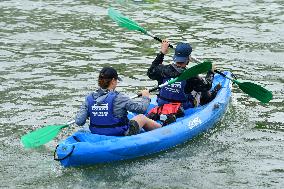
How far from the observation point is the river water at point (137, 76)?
8.89 m

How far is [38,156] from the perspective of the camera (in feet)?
31.0

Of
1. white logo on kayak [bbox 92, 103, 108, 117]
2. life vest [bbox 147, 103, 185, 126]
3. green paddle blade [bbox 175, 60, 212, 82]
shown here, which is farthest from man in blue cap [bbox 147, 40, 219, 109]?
white logo on kayak [bbox 92, 103, 108, 117]

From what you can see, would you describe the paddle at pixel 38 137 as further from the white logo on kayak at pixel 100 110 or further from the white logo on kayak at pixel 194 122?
the white logo on kayak at pixel 194 122

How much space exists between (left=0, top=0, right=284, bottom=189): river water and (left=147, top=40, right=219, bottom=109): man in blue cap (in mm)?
785

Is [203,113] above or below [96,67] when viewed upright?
above

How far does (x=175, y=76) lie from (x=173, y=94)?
0.36 meters

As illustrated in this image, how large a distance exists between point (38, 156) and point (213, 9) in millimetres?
15647

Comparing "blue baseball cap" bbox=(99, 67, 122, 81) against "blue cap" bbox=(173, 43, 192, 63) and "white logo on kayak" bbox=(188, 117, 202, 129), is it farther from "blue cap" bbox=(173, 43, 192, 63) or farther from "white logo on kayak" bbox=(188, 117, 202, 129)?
"white logo on kayak" bbox=(188, 117, 202, 129)

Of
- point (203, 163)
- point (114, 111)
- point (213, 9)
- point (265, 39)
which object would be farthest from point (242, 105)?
point (213, 9)

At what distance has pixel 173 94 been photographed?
10562 millimetres

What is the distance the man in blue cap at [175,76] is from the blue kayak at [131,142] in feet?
1.16

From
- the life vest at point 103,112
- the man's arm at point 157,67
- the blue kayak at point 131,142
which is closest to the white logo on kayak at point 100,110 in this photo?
the life vest at point 103,112

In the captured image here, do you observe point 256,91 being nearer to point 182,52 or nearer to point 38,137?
point 182,52

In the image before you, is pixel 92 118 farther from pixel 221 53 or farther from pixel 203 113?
pixel 221 53
